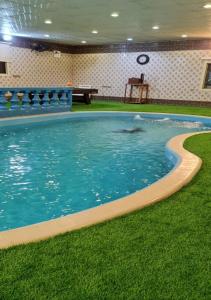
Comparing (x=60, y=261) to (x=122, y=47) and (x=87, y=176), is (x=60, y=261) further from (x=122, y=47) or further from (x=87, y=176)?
(x=122, y=47)

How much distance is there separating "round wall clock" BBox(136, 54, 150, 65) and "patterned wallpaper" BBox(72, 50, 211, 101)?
167 millimetres

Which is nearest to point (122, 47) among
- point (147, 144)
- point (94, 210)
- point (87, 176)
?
point (147, 144)

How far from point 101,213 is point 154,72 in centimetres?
1256

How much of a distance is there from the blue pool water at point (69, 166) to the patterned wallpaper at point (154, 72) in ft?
20.1

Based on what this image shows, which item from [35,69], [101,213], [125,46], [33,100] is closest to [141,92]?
[125,46]

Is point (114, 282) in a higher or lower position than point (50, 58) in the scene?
lower

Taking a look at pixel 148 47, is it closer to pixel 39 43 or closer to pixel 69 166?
pixel 39 43

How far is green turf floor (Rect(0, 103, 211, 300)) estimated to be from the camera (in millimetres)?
1204

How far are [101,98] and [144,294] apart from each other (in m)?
14.8

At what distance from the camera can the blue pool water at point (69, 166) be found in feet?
8.87

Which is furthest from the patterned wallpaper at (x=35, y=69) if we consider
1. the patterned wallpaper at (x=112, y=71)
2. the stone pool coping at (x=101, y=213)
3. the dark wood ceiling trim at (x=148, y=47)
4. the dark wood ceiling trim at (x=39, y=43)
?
the stone pool coping at (x=101, y=213)

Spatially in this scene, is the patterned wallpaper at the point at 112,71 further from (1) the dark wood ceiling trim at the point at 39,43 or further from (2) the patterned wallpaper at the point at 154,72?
(1) the dark wood ceiling trim at the point at 39,43

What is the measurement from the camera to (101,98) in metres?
15.6

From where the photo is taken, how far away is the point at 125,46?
14102 millimetres
